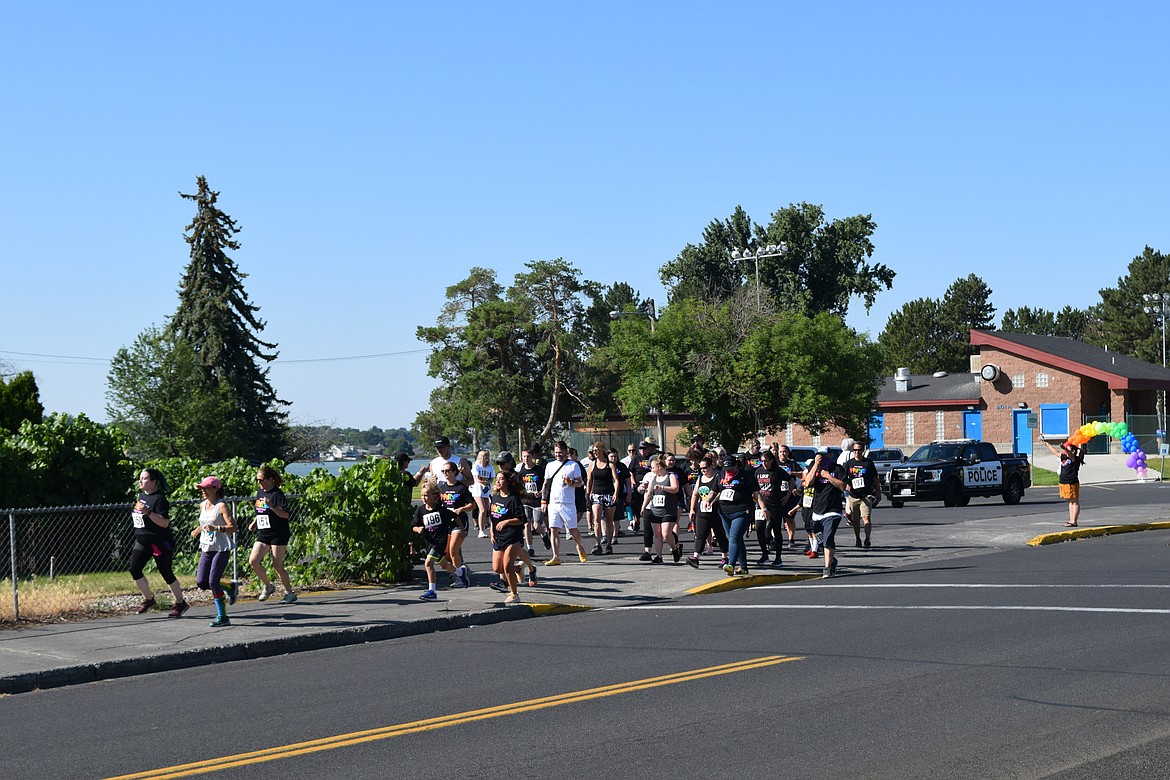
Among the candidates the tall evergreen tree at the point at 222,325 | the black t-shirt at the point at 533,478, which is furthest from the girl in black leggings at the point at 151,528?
the tall evergreen tree at the point at 222,325

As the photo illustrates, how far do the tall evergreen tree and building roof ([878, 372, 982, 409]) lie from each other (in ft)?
98.8

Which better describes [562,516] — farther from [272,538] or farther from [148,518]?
[148,518]

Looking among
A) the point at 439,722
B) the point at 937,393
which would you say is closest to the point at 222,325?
the point at 937,393

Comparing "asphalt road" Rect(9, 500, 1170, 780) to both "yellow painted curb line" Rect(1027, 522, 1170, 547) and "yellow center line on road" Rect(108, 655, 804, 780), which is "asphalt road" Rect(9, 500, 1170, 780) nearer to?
"yellow center line on road" Rect(108, 655, 804, 780)

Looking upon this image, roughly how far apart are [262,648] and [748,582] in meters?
7.25

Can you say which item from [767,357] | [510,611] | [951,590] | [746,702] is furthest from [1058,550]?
[767,357]

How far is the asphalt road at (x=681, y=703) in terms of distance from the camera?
289 inches

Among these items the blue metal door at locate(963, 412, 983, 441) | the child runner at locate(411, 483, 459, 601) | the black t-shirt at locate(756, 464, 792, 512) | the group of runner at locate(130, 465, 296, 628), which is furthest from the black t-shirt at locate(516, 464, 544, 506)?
the blue metal door at locate(963, 412, 983, 441)

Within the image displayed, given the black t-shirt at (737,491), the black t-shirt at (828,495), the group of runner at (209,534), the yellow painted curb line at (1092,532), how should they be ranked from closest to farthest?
the group of runner at (209,534) → the black t-shirt at (737,491) → the black t-shirt at (828,495) → the yellow painted curb line at (1092,532)

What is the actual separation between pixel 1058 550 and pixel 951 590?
6.12 m

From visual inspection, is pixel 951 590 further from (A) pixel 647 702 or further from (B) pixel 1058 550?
(A) pixel 647 702

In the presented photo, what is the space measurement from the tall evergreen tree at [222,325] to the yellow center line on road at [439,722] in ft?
159

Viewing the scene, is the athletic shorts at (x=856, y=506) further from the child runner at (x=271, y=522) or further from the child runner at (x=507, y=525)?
the child runner at (x=271, y=522)

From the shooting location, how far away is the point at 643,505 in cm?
1998
